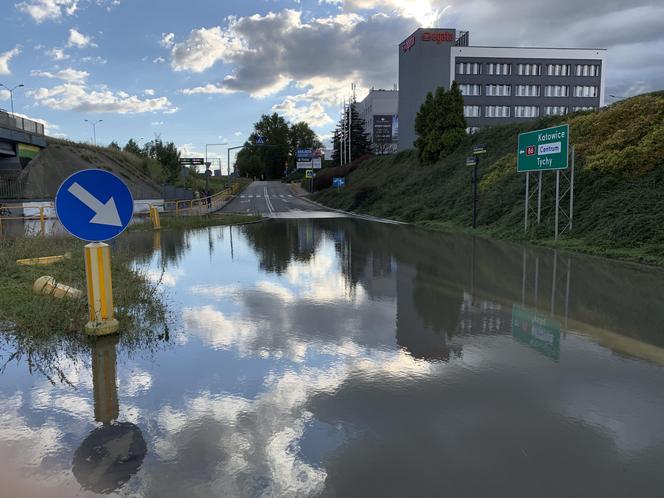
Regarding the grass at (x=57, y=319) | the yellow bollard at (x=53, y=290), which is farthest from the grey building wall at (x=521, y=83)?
the yellow bollard at (x=53, y=290)

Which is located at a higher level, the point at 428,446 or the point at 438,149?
the point at 438,149

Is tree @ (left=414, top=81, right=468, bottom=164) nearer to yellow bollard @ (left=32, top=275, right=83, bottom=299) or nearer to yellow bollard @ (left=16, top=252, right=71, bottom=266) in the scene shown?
yellow bollard @ (left=16, top=252, right=71, bottom=266)

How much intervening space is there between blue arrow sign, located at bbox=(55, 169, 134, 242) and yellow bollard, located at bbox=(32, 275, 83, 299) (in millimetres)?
1758

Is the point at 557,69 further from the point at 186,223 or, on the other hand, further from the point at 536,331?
the point at 536,331

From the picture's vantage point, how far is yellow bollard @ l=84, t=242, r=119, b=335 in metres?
6.23

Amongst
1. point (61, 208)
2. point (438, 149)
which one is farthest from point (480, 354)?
point (438, 149)

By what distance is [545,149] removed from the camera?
19031 millimetres

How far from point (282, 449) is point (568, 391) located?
2.83 metres

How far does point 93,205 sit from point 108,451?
11.3 feet

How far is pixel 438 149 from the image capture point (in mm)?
41969

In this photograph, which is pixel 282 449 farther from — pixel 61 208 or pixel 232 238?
pixel 232 238

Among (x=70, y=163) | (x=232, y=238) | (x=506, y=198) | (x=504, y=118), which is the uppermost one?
(x=504, y=118)

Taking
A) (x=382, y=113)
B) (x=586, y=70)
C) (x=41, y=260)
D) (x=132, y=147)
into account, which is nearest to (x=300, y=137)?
(x=382, y=113)

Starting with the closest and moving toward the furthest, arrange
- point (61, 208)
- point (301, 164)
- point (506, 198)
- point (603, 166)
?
point (61, 208) → point (603, 166) → point (506, 198) → point (301, 164)
